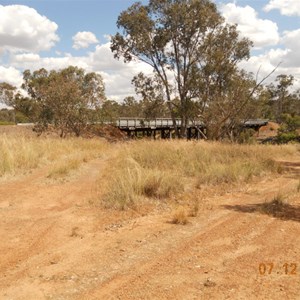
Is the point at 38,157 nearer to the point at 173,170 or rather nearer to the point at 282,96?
the point at 173,170

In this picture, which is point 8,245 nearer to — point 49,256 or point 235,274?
point 49,256

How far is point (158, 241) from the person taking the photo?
4680 millimetres

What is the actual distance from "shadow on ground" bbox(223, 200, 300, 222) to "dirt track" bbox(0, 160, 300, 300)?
0.12ft

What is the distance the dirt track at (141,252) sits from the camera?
11.2 ft

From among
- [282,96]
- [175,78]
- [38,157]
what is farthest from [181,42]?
[282,96]

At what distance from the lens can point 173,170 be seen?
9.41 metres

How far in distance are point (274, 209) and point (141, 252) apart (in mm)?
2894

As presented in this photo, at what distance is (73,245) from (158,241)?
107 centimetres

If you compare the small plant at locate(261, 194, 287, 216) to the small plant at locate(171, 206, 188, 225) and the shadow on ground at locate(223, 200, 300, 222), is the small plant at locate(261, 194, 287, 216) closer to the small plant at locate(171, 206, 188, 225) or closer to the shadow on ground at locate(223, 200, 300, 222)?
the shadow on ground at locate(223, 200, 300, 222)

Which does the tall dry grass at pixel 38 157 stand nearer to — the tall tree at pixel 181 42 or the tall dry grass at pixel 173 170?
the tall dry grass at pixel 173 170

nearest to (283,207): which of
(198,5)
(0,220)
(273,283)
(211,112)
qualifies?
(273,283)

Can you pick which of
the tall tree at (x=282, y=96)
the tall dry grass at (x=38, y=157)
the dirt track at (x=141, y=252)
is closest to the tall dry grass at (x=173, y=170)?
the dirt track at (x=141, y=252)
